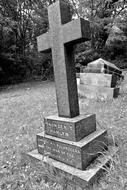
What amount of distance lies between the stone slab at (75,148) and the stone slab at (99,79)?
354 centimetres

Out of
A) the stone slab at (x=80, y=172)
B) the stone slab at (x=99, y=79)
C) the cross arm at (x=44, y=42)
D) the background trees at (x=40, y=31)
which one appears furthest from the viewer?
the background trees at (x=40, y=31)

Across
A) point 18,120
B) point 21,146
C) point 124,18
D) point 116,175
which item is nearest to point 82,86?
point 18,120

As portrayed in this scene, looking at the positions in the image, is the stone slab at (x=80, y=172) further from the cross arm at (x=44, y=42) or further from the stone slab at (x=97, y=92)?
the stone slab at (x=97, y=92)

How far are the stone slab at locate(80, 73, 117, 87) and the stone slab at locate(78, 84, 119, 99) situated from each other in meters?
0.15

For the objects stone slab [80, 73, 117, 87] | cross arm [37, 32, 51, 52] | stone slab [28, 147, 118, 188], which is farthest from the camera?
stone slab [80, 73, 117, 87]

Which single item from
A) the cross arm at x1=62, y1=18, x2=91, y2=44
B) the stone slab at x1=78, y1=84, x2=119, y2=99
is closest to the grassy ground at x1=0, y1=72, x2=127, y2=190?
the stone slab at x1=78, y1=84, x2=119, y2=99

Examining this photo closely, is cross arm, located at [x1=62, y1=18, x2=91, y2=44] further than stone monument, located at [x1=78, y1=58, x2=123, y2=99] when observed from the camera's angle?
No

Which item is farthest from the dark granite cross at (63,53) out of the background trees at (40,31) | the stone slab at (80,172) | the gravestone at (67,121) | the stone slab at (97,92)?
the background trees at (40,31)

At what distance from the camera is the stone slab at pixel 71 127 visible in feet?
7.55

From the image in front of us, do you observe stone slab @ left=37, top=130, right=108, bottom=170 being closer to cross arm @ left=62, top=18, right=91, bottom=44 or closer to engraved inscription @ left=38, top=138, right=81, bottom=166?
engraved inscription @ left=38, top=138, right=81, bottom=166

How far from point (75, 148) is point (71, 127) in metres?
0.28

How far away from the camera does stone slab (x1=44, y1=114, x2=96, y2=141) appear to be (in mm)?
2303

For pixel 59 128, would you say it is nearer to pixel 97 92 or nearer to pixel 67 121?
pixel 67 121

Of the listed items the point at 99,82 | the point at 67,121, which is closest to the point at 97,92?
the point at 99,82
